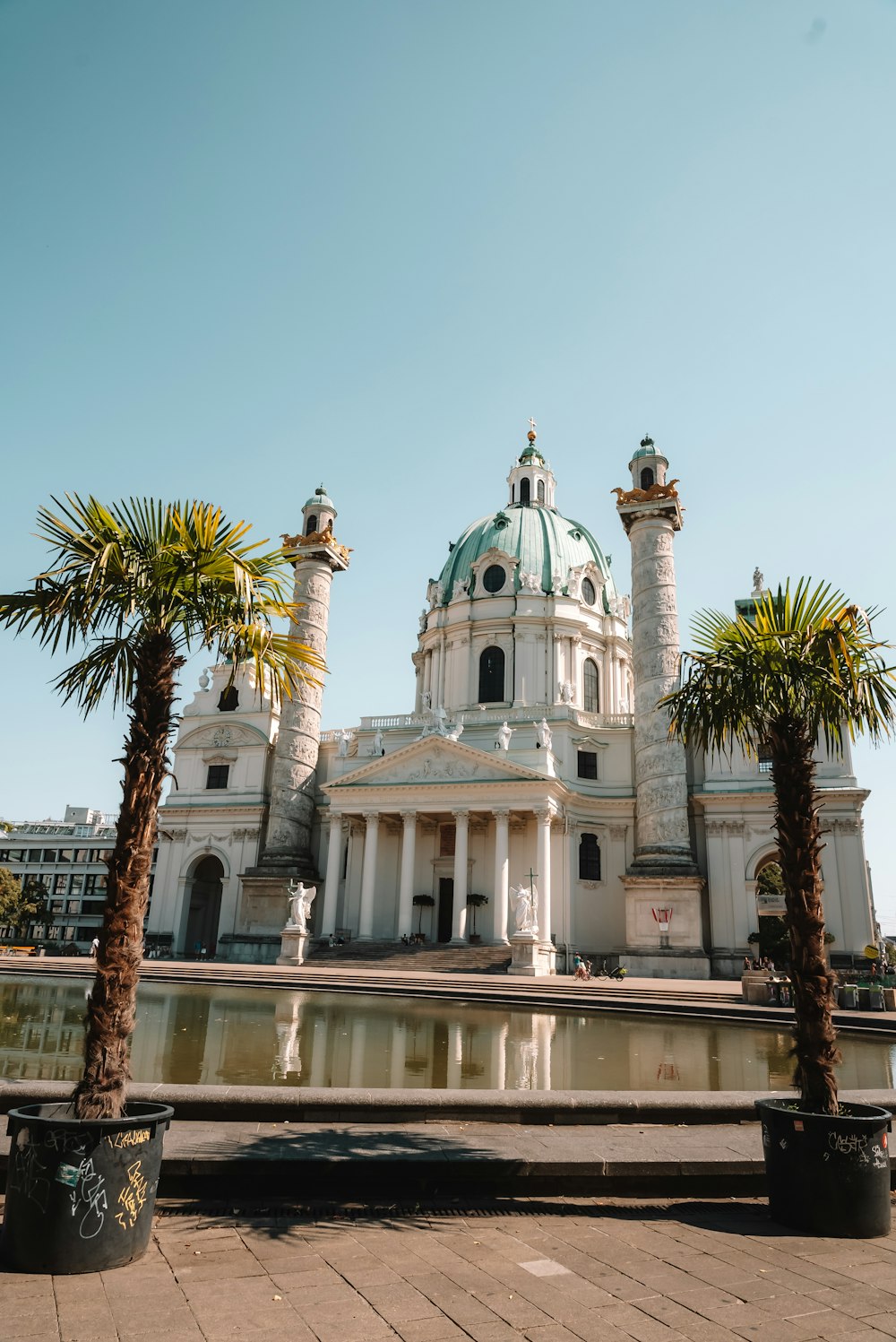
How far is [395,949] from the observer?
128ft

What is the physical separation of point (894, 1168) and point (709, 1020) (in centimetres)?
1433

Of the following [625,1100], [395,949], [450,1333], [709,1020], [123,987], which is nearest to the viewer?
[450,1333]

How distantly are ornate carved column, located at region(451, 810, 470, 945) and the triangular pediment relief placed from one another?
2020mm

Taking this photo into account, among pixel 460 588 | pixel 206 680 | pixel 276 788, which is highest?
pixel 460 588

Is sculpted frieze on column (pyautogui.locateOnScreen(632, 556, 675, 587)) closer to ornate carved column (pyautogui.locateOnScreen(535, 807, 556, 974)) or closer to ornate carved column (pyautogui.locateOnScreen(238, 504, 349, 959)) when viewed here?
ornate carved column (pyautogui.locateOnScreen(535, 807, 556, 974))

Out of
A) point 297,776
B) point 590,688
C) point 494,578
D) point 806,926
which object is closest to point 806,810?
point 806,926

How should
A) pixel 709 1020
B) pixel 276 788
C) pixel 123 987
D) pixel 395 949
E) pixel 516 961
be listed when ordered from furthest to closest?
pixel 276 788
pixel 395 949
pixel 516 961
pixel 709 1020
pixel 123 987

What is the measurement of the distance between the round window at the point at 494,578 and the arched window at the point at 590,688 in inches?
286

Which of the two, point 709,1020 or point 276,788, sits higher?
point 276,788

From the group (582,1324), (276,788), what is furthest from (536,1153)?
(276,788)

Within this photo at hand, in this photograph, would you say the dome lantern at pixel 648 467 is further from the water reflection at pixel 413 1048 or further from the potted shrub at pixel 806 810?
the potted shrub at pixel 806 810

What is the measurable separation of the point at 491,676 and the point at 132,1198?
48856 millimetres

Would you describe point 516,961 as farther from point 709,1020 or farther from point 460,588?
point 460,588

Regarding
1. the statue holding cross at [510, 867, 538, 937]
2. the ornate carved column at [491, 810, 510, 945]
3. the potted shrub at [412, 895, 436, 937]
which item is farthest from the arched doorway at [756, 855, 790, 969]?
the potted shrub at [412, 895, 436, 937]
